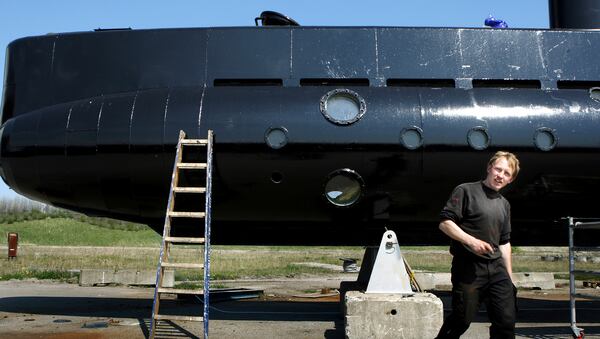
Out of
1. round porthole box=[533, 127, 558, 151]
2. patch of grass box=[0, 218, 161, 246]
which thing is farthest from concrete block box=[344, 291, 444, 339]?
patch of grass box=[0, 218, 161, 246]

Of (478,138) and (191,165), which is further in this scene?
(478,138)

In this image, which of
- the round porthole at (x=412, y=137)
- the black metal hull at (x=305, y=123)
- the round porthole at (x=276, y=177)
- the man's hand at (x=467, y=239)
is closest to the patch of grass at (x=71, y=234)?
the black metal hull at (x=305, y=123)

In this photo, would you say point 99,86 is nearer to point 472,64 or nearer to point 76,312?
point 76,312

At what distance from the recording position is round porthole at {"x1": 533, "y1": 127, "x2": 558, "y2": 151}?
7.59 meters

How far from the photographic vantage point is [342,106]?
7680 millimetres

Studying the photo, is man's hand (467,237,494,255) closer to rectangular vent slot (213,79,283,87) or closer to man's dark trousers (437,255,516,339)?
man's dark trousers (437,255,516,339)

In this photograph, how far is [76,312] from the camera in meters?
8.77

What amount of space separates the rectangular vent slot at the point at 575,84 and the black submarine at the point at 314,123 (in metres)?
0.02

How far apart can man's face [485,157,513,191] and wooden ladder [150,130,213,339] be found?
3.02m

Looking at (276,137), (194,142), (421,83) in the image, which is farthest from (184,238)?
(421,83)

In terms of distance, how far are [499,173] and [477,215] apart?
333 mm

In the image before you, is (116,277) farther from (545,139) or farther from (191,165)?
(545,139)

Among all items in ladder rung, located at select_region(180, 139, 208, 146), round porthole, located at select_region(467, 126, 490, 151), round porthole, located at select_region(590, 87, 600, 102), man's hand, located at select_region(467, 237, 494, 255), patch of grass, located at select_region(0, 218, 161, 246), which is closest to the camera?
man's hand, located at select_region(467, 237, 494, 255)

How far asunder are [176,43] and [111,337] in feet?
12.7
